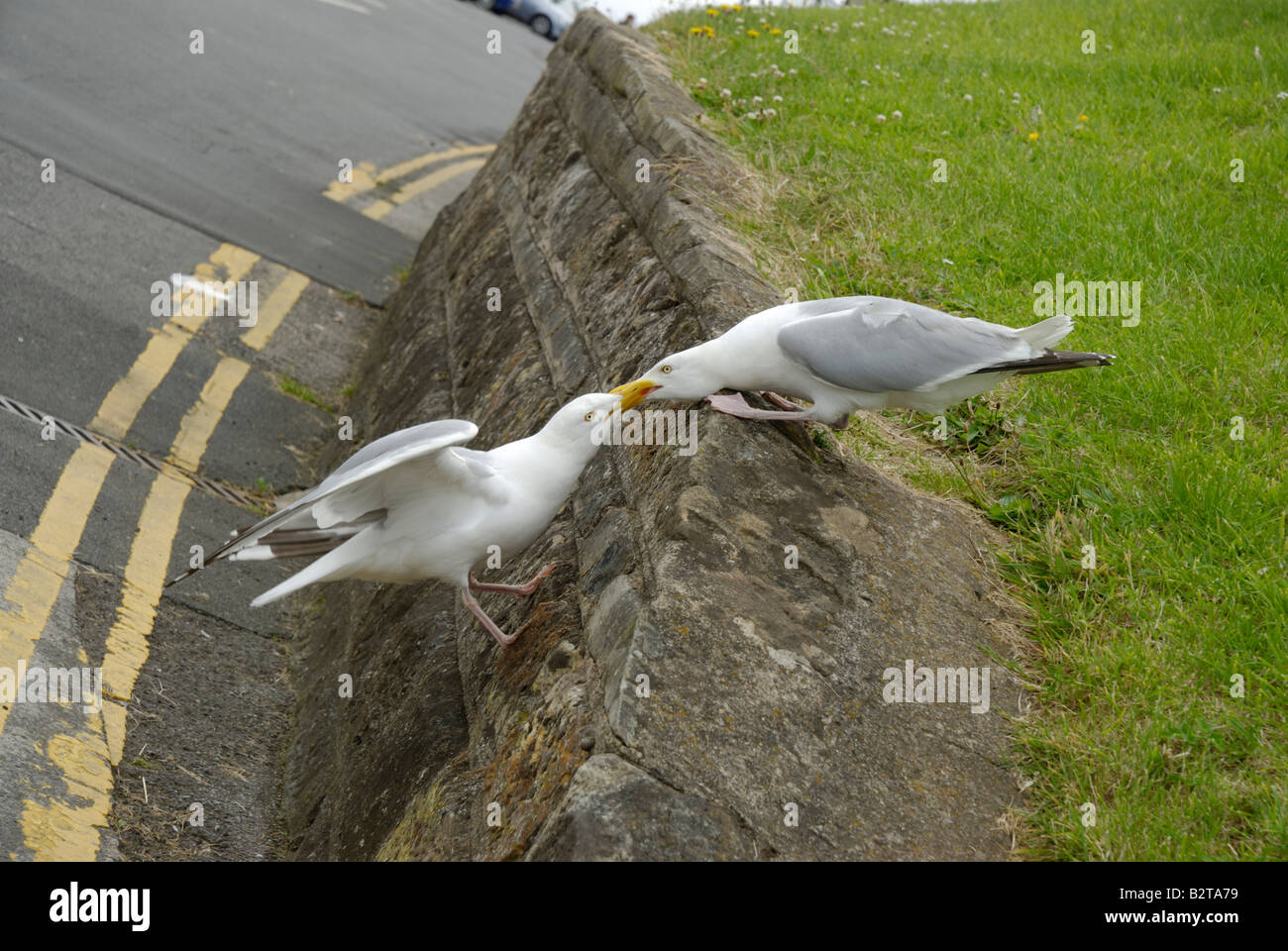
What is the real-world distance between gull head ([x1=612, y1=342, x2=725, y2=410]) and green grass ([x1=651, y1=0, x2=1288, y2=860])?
0.85 metres

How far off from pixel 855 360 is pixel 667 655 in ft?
3.87

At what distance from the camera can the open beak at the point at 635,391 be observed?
3.78 metres

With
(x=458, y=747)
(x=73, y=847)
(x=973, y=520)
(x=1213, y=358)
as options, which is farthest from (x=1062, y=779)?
(x=73, y=847)

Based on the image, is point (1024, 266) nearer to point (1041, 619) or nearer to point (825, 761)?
point (1041, 619)

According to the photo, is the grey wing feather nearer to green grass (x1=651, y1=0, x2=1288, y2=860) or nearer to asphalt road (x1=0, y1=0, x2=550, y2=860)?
green grass (x1=651, y1=0, x2=1288, y2=860)

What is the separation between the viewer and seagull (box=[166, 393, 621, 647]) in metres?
3.56

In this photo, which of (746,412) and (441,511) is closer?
(441,511)

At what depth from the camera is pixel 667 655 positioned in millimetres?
2951

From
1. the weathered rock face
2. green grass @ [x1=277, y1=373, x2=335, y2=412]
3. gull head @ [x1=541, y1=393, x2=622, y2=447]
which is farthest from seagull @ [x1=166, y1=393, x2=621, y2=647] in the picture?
green grass @ [x1=277, y1=373, x2=335, y2=412]

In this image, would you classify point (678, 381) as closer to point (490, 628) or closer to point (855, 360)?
point (855, 360)

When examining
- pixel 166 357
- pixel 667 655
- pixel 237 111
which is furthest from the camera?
pixel 237 111

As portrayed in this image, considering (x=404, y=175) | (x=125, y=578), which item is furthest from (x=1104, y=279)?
(x=404, y=175)

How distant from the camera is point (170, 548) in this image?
537 cm

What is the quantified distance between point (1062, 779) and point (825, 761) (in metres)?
0.66
